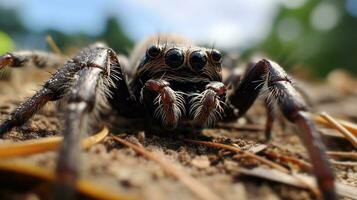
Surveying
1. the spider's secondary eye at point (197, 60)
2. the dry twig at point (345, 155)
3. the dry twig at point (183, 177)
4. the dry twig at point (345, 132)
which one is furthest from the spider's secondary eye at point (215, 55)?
the dry twig at point (183, 177)

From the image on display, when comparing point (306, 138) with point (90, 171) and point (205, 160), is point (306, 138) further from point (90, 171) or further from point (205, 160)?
point (90, 171)

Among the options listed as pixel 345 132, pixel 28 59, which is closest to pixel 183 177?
pixel 345 132

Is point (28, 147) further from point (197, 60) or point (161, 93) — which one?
point (197, 60)

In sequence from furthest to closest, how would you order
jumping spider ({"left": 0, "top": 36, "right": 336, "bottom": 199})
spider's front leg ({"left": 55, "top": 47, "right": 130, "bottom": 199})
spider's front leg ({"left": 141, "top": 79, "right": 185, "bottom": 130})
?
spider's front leg ({"left": 141, "top": 79, "right": 185, "bottom": 130}), jumping spider ({"left": 0, "top": 36, "right": 336, "bottom": 199}), spider's front leg ({"left": 55, "top": 47, "right": 130, "bottom": 199})

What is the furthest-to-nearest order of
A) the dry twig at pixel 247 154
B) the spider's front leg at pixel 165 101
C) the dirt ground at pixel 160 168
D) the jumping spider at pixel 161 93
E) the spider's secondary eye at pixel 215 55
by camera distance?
the spider's secondary eye at pixel 215 55
the spider's front leg at pixel 165 101
the dry twig at pixel 247 154
the jumping spider at pixel 161 93
the dirt ground at pixel 160 168

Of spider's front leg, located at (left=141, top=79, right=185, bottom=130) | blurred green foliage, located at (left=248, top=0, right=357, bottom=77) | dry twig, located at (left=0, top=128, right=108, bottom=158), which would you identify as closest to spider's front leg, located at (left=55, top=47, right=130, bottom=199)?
dry twig, located at (left=0, top=128, right=108, bottom=158)

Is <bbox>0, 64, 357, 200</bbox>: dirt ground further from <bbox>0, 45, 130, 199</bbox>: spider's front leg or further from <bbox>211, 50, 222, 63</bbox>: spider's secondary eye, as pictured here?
<bbox>211, 50, 222, 63</bbox>: spider's secondary eye

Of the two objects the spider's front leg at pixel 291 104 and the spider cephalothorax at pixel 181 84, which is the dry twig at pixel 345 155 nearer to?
the spider's front leg at pixel 291 104
